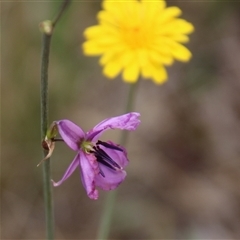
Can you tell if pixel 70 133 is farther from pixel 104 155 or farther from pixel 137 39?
pixel 137 39

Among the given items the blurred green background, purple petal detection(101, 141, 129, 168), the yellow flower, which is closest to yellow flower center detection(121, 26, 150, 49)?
the yellow flower

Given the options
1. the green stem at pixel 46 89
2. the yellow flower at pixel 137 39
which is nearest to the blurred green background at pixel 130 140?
the yellow flower at pixel 137 39

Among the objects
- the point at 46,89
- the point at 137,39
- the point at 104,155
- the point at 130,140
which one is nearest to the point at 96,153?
the point at 104,155

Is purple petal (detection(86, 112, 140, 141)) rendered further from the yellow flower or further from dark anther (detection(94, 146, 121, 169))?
the yellow flower

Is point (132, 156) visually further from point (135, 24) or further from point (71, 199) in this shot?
point (135, 24)

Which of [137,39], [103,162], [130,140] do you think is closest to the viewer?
[103,162]

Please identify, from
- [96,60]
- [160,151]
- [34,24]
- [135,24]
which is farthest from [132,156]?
[135,24]

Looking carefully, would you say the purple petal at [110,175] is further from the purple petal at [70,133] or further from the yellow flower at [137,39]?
the yellow flower at [137,39]
